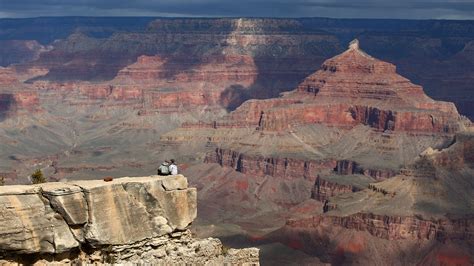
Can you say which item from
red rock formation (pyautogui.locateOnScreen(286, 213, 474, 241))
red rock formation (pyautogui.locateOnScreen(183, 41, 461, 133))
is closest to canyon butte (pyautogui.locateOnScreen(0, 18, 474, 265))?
red rock formation (pyautogui.locateOnScreen(286, 213, 474, 241))

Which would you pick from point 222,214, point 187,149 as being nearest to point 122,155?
point 187,149

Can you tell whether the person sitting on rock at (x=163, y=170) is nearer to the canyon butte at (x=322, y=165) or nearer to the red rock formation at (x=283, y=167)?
the canyon butte at (x=322, y=165)

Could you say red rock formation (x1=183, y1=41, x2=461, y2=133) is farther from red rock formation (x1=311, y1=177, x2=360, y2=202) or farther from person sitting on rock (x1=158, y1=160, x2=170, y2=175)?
person sitting on rock (x1=158, y1=160, x2=170, y2=175)

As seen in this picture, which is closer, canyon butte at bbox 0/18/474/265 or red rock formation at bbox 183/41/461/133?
canyon butte at bbox 0/18/474/265

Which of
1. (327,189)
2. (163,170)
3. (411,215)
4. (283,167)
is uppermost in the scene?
(163,170)

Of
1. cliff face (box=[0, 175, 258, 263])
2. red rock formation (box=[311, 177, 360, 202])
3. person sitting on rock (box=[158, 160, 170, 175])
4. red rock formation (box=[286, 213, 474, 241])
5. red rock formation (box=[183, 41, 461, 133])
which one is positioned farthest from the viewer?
red rock formation (box=[183, 41, 461, 133])

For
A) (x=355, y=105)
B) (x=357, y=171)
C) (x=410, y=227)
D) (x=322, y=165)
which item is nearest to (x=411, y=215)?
(x=410, y=227)

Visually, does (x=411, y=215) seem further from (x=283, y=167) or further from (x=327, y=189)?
(x=283, y=167)

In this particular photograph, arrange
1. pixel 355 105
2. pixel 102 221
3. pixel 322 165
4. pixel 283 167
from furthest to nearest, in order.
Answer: pixel 355 105
pixel 283 167
pixel 322 165
pixel 102 221

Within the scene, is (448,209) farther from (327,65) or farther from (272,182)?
(327,65)
